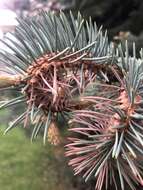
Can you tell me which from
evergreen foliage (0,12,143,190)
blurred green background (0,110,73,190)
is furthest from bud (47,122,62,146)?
blurred green background (0,110,73,190)

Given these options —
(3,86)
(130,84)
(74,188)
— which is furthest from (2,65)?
(74,188)

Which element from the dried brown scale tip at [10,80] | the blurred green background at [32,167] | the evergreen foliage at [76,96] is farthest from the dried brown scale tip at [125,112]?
the blurred green background at [32,167]

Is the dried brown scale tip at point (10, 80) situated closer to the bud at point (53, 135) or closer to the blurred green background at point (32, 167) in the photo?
the bud at point (53, 135)

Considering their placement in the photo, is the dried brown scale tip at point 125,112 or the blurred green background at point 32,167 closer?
the dried brown scale tip at point 125,112

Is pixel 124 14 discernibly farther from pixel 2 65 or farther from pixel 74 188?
pixel 2 65

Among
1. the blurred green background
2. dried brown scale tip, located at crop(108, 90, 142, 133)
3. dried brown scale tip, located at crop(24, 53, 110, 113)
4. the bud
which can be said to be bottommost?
the blurred green background

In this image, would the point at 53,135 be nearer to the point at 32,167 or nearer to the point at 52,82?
the point at 52,82

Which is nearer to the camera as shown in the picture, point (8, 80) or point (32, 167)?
point (8, 80)

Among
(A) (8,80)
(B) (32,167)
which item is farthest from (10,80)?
(B) (32,167)

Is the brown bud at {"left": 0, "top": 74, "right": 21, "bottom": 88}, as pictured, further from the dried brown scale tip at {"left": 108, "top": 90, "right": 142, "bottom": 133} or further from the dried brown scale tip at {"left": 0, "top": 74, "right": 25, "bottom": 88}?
the dried brown scale tip at {"left": 108, "top": 90, "right": 142, "bottom": 133}

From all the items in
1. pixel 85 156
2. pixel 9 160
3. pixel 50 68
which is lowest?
pixel 9 160

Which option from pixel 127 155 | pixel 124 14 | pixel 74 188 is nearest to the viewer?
pixel 127 155
